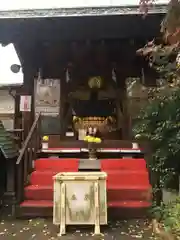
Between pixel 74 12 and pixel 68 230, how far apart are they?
169 inches

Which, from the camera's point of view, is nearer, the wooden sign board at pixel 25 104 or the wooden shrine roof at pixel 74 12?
the wooden shrine roof at pixel 74 12

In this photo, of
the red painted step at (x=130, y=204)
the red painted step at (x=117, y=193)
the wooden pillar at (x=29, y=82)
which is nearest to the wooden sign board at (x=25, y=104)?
the wooden pillar at (x=29, y=82)

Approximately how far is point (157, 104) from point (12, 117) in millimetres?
7122

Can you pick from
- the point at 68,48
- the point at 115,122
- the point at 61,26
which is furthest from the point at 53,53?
the point at 115,122

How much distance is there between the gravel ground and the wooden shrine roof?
409cm

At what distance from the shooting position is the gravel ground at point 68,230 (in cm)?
524

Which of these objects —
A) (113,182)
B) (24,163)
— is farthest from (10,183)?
(113,182)

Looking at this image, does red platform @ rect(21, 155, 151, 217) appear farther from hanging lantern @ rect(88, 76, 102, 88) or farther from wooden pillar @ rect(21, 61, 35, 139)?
hanging lantern @ rect(88, 76, 102, 88)

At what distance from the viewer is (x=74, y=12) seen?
6930 millimetres

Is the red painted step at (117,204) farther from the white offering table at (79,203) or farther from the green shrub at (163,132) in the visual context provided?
the white offering table at (79,203)

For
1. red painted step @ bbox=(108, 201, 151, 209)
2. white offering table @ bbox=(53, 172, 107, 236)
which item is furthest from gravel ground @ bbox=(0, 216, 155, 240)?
red painted step @ bbox=(108, 201, 151, 209)

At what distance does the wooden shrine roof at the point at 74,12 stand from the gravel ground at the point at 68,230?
4.09 meters

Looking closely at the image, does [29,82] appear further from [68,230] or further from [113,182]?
[68,230]

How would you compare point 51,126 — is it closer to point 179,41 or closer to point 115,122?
point 115,122
